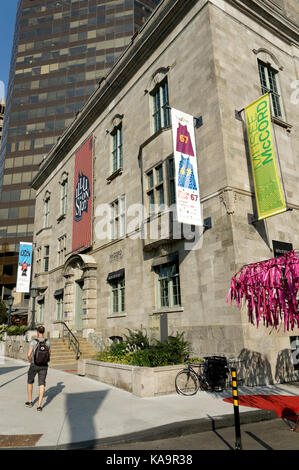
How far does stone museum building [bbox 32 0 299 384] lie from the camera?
41.0 ft

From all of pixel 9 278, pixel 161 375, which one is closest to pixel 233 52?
pixel 161 375

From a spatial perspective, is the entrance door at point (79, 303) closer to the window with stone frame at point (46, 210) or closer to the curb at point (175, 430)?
the window with stone frame at point (46, 210)

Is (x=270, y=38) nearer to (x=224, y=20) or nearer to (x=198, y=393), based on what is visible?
(x=224, y=20)

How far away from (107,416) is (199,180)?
976 cm

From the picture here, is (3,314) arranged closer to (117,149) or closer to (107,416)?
(117,149)

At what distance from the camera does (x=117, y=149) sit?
22.0m

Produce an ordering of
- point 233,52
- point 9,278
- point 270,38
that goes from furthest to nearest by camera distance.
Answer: point 9,278 → point 270,38 → point 233,52

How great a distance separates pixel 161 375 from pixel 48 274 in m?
22.6

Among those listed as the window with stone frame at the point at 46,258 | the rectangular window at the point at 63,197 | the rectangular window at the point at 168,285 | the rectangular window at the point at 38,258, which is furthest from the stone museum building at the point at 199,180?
the rectangular window at the point at 38,258

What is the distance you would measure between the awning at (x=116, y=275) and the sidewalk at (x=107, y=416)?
8.42m

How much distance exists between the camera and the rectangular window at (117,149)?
21688 mm

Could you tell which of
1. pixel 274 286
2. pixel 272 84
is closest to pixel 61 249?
pixel 272 84

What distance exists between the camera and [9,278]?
6194 centimetres

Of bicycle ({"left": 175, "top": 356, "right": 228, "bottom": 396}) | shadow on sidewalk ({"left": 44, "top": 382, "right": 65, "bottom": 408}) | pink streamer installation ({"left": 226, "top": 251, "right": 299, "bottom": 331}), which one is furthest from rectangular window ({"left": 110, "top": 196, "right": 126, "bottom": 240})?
pink streamer installation ({"left": 226, "top": 251, "right": 299, "bottom": 331})
